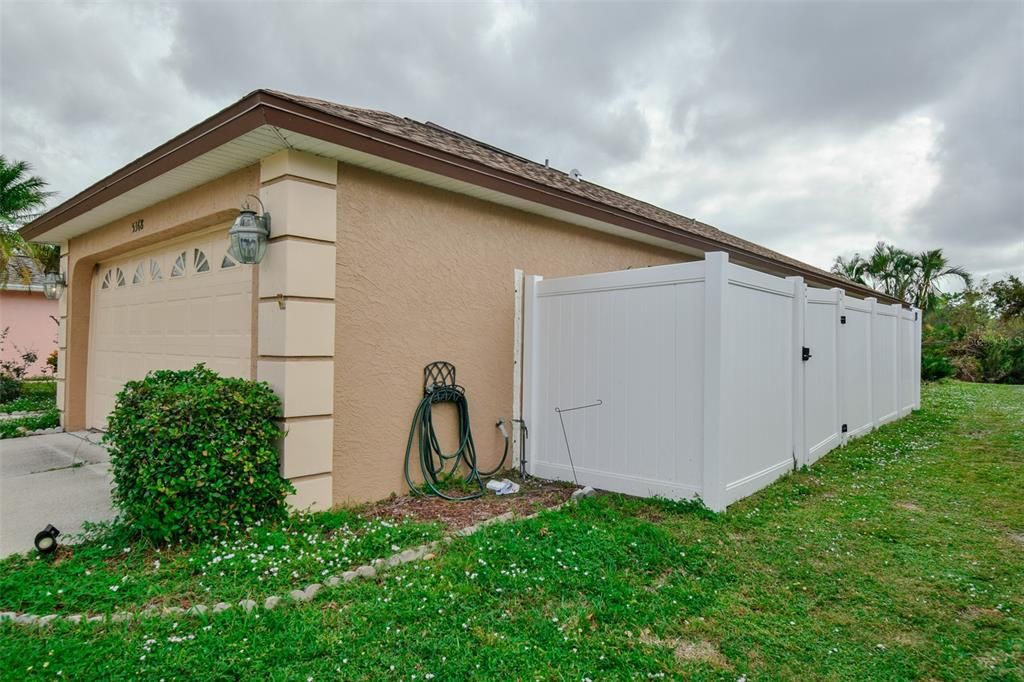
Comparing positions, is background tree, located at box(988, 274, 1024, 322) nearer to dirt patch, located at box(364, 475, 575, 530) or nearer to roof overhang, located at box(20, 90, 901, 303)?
roof overhang, located at box(20, 90, 901, 303)

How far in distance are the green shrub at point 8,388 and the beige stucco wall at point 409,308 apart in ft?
37.5

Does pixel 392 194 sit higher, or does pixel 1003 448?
pixel 392 194

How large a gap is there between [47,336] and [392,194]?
18.0 metres

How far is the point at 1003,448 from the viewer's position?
7.04 metres

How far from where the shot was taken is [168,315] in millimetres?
6105

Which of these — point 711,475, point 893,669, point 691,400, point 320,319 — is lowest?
point 893,669

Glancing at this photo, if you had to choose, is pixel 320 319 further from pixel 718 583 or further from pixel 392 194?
pixel 718 583

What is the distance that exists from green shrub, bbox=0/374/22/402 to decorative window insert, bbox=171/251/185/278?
8610 mm

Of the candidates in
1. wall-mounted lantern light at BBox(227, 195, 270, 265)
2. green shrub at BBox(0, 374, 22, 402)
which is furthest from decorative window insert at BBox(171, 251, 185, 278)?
green shrub at BBox(0, 374, 22, 402)

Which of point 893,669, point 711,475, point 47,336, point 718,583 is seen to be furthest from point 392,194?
point 47,336

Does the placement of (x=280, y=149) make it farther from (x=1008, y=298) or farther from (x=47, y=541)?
(x=1008, y=298)

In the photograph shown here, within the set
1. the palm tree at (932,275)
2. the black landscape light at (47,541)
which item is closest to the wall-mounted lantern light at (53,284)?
the black landscape light at (47,541)

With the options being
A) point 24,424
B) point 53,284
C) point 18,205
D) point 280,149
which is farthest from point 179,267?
point 18,205

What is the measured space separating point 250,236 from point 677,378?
3.50m
